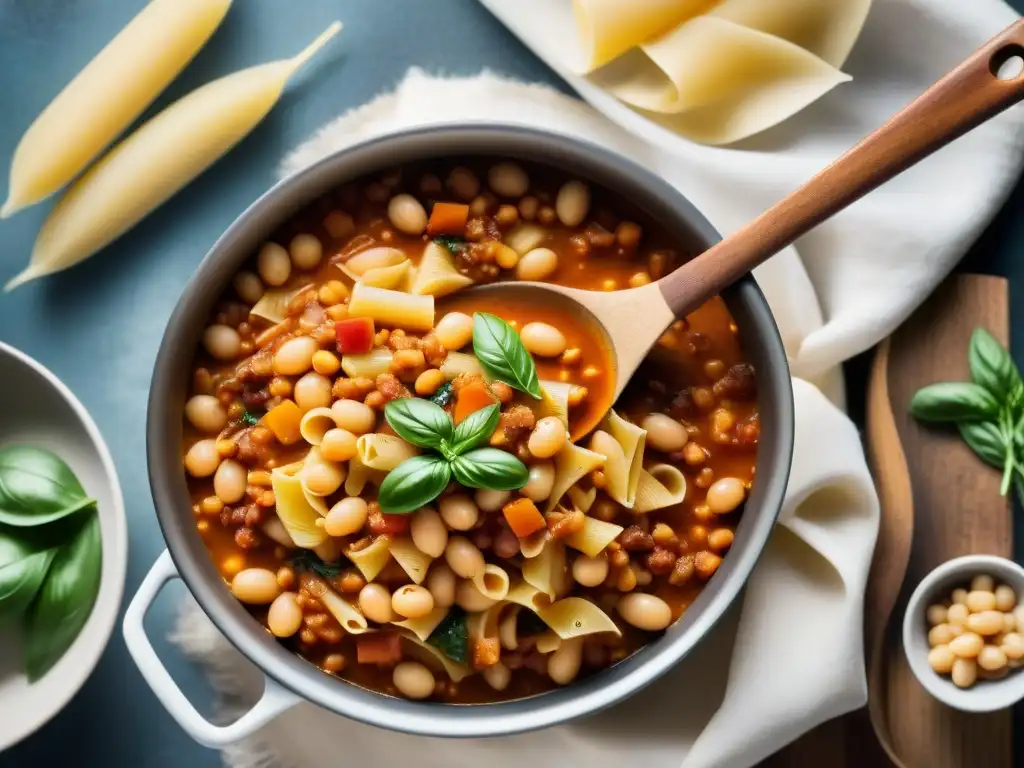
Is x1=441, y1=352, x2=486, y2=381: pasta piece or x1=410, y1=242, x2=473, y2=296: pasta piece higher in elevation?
x1=410, y1=242, x2=473, y2=296: pasta piece

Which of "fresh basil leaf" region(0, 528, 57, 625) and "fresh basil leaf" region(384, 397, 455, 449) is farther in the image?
"fresh basil leaf" region(0, 528, 57, 625)

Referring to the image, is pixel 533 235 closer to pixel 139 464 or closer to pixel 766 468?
pixel 766 468

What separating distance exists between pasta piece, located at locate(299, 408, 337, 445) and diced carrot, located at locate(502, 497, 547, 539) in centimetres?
61

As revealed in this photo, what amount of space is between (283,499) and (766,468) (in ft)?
4.70

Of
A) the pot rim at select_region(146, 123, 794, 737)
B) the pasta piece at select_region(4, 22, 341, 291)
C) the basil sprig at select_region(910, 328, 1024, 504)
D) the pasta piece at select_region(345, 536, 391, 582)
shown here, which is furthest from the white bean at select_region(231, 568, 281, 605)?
the basil sprig at select_region(910, 328, 1024, 504)

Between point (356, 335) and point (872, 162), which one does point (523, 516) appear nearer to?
Result: point (356, 335)

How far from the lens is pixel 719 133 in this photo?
3.81m

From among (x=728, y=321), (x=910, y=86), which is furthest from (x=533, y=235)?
(x=910, y=86)

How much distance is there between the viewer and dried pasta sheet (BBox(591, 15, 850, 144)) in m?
3.68

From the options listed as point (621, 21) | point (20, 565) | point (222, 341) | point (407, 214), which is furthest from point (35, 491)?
point (621, 21)

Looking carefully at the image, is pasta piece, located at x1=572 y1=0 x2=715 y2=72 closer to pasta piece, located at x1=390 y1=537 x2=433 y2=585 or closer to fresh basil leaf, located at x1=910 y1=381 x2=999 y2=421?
fresh basil leaf, located at x1=910 y1=381 x2=999 y2=421

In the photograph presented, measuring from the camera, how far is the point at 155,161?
3.90 metres

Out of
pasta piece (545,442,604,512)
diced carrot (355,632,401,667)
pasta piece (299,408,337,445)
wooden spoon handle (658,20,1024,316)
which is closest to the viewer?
wooden spoon handle (658,20,1024,316)

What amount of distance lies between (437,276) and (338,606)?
1.05m
